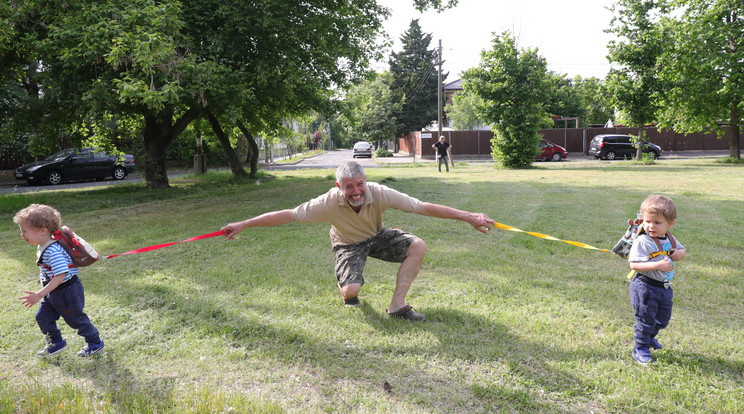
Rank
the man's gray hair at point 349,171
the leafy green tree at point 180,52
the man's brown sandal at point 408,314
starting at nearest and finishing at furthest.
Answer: the man's gray hair at point 349,171 → the man's brown sandal at point 408,314 → the leafy green tree at point 180,52

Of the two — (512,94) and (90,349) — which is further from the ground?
(512,94)

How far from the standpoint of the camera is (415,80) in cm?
5428

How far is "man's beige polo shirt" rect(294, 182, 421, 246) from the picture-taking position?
13.9 feet

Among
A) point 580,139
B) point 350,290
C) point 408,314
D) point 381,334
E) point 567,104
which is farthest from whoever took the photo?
point 567,104

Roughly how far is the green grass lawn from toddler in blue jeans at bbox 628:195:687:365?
0.89 feet

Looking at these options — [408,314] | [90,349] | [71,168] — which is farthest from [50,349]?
[71,168]

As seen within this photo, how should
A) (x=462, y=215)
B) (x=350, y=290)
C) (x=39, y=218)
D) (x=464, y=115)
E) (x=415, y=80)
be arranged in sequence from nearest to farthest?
(x=39, y=218) < (x=462, y=215) < (x=350, y=290) < (x=464, y=115) < (x=415, y=80)

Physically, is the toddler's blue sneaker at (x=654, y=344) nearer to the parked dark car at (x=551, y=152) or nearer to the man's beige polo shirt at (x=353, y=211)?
the man's beige polo shirt at (x=353, y=211)

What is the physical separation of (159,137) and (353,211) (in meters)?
13.3

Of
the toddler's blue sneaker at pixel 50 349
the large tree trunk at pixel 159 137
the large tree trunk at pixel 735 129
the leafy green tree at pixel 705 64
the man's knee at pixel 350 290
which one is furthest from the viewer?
the large tree trunk at pixel 735 129

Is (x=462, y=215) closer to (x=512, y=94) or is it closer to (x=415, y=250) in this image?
(x=415, y=250)

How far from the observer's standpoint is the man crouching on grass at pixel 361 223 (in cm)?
413

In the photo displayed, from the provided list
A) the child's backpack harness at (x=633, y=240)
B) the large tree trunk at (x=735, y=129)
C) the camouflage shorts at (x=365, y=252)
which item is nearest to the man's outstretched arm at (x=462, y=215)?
the camouflage shorts at (x=365, y=252)

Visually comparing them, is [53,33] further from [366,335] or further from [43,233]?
[366,335]
